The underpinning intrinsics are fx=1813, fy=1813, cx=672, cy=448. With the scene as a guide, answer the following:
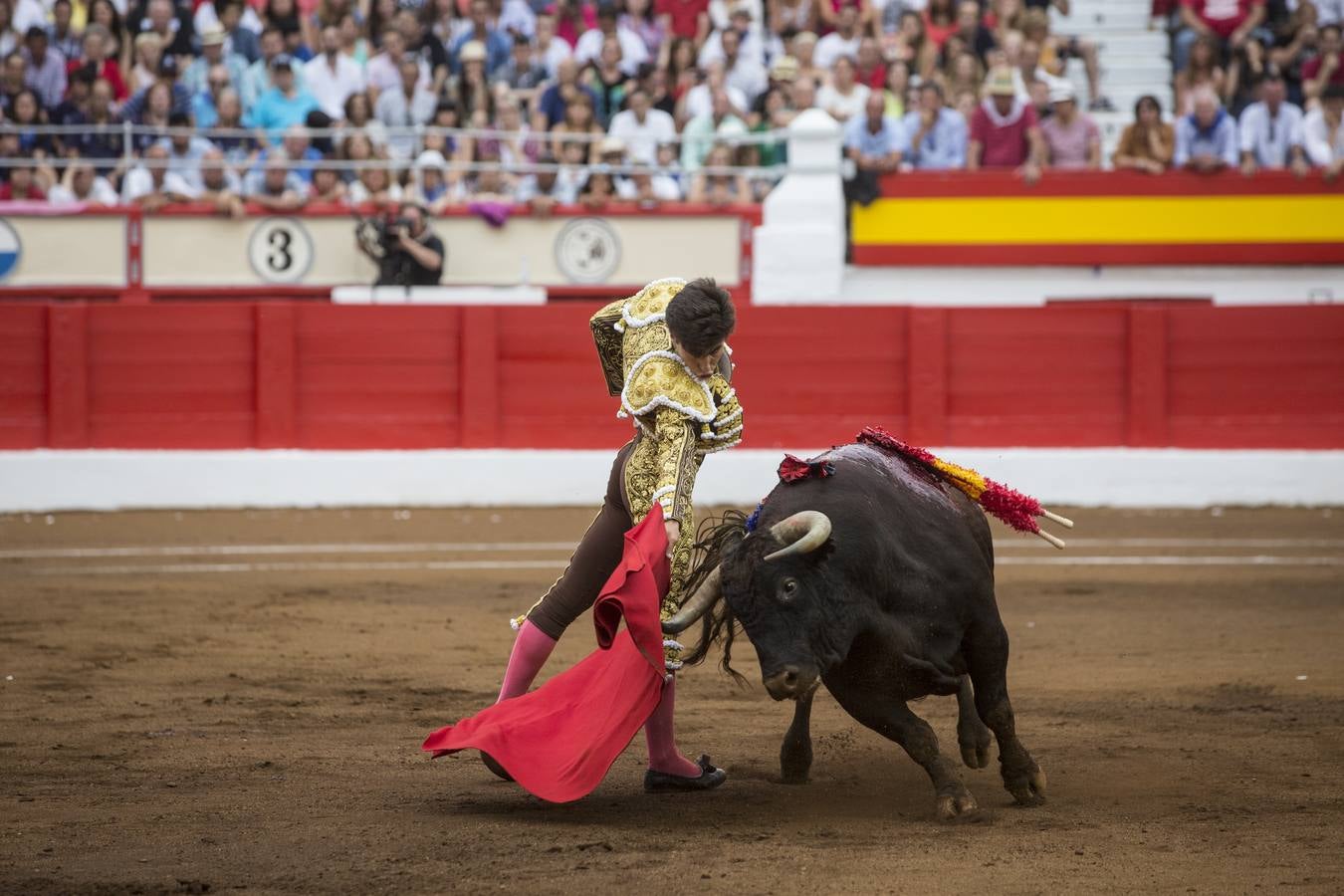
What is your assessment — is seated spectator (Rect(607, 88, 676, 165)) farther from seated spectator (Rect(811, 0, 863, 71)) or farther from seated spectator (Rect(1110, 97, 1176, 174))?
seated spectator (Rect(1110, 97, 1176, 174))

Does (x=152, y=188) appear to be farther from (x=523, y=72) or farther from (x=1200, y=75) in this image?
(x=1200, y=75)

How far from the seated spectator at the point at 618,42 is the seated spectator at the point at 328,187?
6.12 feet

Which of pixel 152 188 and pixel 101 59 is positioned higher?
pixel 101 59

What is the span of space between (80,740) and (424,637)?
1.90m

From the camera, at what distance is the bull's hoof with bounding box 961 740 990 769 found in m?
4.32

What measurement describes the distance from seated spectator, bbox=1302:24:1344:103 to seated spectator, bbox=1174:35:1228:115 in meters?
0.58

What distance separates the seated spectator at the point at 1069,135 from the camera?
43.0 ft

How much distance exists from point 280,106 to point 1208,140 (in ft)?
21.9

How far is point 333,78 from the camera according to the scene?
1320cm

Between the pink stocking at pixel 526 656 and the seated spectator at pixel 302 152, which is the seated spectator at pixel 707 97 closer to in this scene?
the seated spectator at pixel 302 152

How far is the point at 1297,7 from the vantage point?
1362 cm

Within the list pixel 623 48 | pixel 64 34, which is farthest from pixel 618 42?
pixel 64 34

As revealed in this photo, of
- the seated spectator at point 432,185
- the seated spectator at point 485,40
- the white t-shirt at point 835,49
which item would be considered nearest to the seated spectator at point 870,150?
the white t-shirt at point 835,49

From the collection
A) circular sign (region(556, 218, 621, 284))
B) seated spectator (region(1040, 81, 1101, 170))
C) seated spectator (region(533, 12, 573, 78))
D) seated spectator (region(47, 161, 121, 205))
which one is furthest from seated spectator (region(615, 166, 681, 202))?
seated spectator (region(47, 161, 121, 205))
